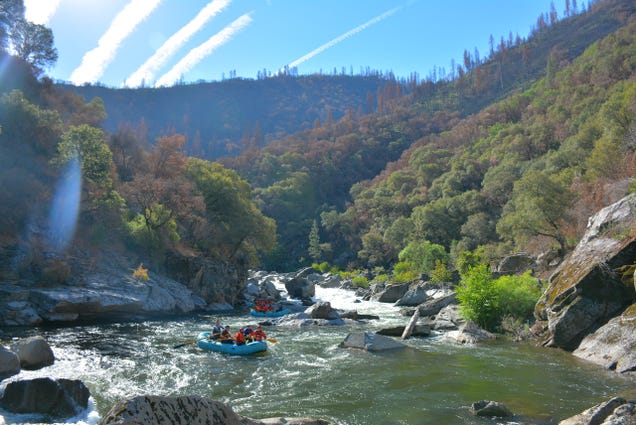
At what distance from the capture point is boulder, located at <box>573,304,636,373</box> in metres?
12.8

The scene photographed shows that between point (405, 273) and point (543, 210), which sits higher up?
point (543, 210)

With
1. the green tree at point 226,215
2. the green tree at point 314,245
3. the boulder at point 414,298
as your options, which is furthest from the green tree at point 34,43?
the green tree at point 314,245

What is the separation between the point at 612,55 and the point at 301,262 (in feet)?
228

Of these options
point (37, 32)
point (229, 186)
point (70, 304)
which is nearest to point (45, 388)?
point (70, 304)

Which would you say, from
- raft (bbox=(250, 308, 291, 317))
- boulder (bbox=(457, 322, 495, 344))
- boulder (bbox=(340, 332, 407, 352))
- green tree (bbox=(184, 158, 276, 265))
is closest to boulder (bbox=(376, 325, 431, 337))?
boulder (bbox=(457, 322, 495, 344))

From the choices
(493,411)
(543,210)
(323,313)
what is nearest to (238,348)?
(323,313)

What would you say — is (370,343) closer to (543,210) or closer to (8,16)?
(543,210)

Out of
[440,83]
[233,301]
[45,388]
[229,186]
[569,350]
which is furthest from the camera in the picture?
[440,83]

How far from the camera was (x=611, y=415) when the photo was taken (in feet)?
23.9

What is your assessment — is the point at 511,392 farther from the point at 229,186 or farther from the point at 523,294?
the point at 229,186

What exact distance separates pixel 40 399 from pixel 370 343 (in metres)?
11.6

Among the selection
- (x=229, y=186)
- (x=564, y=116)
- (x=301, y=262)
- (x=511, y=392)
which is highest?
(x=564, y=116)

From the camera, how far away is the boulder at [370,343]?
17469 millimetres

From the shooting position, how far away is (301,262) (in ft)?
320
